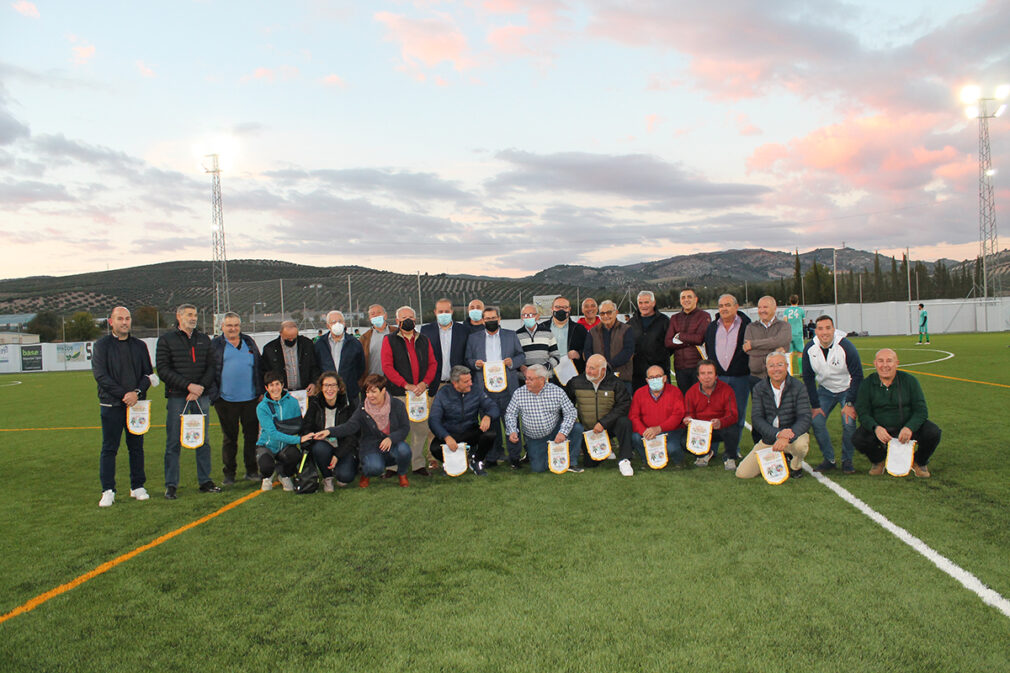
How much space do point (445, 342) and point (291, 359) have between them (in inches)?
66.2

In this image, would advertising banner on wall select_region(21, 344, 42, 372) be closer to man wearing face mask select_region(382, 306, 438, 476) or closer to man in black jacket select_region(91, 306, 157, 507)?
man in black jacket select_region(91, 306, 157, 507)

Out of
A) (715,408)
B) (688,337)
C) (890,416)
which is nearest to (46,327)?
(688,337)

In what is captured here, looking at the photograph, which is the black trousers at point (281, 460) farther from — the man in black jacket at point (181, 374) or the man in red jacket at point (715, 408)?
the man in red jacket at point (715, 408)

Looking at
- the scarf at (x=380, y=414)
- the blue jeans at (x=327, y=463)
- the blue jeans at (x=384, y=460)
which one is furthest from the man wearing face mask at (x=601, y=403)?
the blue jeans at (x=327, y=463)

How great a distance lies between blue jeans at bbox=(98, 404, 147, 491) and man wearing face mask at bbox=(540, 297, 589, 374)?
437cm

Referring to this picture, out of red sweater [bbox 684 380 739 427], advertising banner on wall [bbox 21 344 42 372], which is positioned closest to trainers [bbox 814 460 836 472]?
red sweater [bbox 684 380 739 427]

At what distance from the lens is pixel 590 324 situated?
8078 millimetres

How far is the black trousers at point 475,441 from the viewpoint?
7039mm

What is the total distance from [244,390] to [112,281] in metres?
108

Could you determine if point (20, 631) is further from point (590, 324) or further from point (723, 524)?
point (590, 324)

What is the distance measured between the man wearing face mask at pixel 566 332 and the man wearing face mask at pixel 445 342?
997 mm

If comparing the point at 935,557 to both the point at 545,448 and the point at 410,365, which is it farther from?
the point at 410,365

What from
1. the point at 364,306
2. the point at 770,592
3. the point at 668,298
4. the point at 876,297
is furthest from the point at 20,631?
the point at 876,297

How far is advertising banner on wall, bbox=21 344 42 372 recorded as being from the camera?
109 ft
